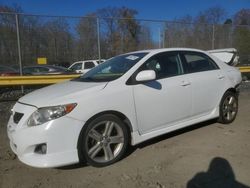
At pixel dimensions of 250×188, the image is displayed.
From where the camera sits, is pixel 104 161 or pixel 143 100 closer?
pixel 104 161

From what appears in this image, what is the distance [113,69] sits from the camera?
15.2ft

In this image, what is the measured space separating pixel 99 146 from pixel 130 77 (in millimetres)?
1091

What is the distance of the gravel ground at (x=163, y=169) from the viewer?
3.41m

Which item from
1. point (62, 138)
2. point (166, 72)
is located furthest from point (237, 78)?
point (62, 138)

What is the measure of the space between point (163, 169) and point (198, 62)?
7.63 ft

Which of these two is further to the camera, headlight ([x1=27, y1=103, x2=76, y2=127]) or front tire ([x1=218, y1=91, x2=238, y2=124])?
front tire ([x1=218, y1=91, x2=238, y2=124])

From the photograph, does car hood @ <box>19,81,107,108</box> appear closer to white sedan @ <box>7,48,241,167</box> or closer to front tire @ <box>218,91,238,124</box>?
white sedan @ <box>7,48,241,167</box>

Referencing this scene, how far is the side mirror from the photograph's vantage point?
4.07 m

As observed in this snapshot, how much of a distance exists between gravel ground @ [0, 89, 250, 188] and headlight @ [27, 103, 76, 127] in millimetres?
764

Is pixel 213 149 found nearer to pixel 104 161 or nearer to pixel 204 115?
pixel 204 115

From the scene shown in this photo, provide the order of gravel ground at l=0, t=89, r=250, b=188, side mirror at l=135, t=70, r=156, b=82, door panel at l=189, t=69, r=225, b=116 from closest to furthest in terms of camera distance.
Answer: gravel ground at l=0, t=89, r=250, b=188, side mirror at l=135, t=70, r=156, b=82, door panel at l=189, t=69, r=225, b=116

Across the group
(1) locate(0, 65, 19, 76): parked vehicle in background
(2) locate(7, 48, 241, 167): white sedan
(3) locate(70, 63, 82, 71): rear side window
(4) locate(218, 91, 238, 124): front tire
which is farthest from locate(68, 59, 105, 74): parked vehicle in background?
(4) locate(218, 91, 238, 124): front tire

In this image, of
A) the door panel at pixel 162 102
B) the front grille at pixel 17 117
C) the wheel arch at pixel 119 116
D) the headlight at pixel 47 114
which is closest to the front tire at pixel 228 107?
the door panel at pixel 162 102

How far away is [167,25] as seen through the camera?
1152 centimetres
